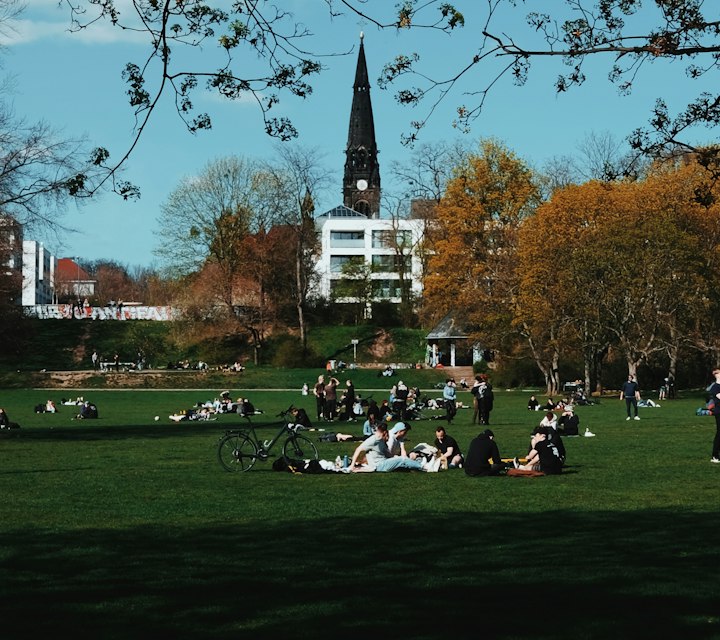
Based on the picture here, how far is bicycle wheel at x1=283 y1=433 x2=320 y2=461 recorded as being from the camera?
2505cm

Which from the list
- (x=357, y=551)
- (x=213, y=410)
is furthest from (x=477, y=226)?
(x=357, y=551)

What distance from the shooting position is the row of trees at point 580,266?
63750 mm

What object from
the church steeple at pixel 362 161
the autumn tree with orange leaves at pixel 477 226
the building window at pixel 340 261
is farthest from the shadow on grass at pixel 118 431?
the church steeple at pixel 362 161

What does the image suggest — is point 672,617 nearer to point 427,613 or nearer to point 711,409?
point 427,613

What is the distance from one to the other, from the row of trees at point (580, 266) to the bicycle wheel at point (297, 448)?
3752cm

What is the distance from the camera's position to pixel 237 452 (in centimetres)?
2403

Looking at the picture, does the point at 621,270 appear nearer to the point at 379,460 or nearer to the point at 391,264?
the point at 379,460

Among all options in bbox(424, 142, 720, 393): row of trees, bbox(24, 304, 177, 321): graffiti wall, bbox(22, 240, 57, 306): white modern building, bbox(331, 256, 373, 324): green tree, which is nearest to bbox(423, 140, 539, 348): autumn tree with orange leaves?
bbox(424, 142, 720, 393): row of trees

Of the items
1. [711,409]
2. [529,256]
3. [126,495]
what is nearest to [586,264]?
[529,256]

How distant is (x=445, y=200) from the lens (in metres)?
77.6

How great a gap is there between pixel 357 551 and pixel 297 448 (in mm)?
11953

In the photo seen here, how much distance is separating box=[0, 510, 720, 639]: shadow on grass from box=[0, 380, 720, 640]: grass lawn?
26 millimetres

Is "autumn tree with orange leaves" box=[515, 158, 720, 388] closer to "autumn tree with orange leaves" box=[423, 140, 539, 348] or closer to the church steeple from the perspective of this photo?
"autumn tree with orange leaves" box=[423, 140, 539, 348]

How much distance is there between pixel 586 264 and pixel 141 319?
58.9 metres
